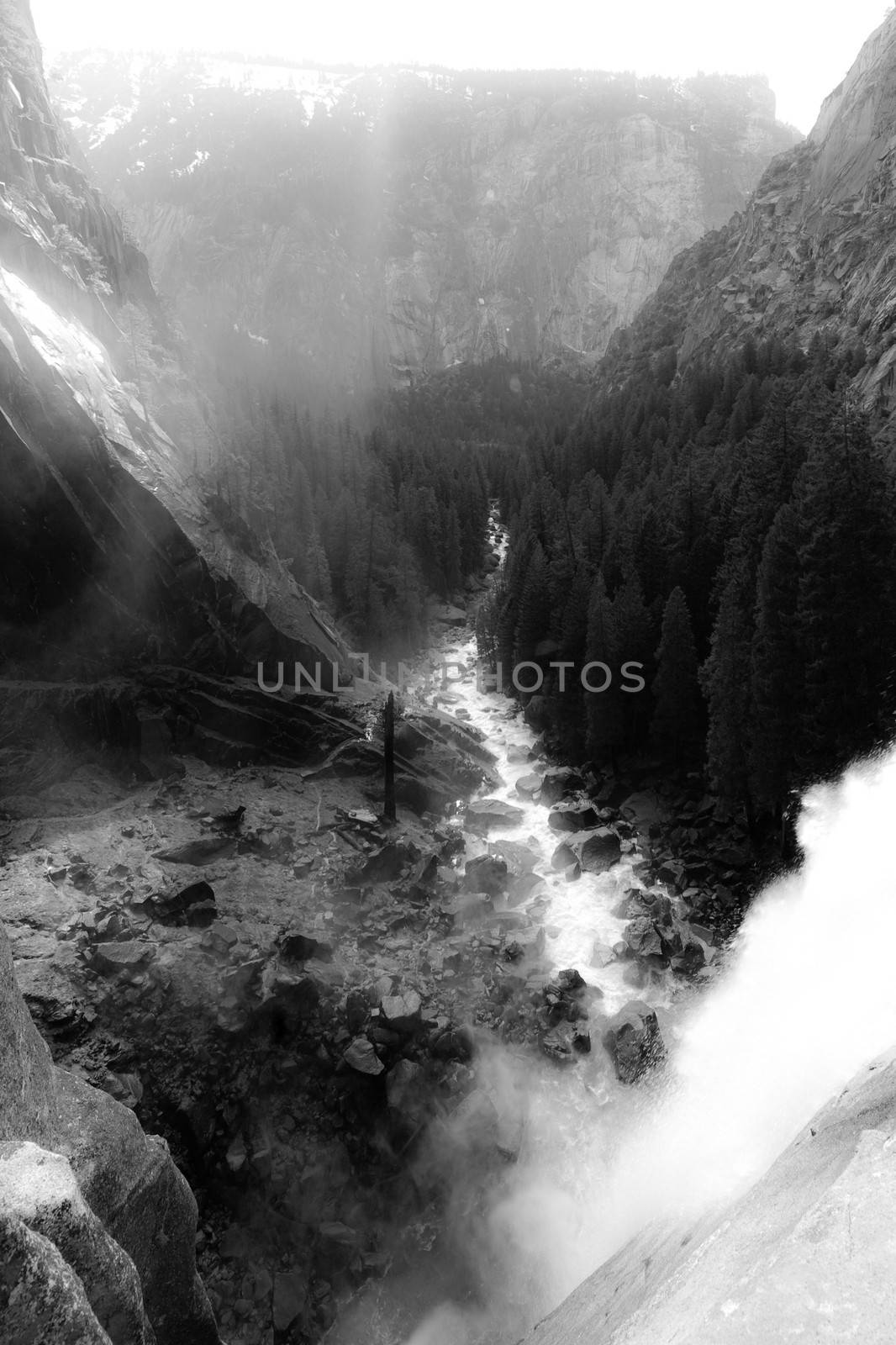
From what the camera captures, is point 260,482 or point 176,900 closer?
point 176,900

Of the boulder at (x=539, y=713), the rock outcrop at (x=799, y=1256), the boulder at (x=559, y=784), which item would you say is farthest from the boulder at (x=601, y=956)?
the boulder at (x=539, y=713)

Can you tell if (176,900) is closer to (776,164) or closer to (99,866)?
(99,866)

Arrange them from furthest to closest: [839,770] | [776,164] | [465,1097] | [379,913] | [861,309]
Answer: [776,164]
[861,309]
[379,913]
[839,770]
[465,1097]

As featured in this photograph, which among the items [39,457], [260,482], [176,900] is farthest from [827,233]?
[176,900]

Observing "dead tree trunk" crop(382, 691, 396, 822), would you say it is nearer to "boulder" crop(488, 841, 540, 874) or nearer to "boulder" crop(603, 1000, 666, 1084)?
"boulder" crop(488, 841, 540, 874)

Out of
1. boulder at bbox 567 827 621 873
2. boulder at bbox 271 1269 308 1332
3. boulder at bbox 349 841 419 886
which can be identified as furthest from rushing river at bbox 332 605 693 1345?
boulder at bbox 349 841 419 886

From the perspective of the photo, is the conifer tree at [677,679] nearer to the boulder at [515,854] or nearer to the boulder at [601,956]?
the boulder at [515,854]

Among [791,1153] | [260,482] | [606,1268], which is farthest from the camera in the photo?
[260,482]

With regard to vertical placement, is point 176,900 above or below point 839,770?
below
